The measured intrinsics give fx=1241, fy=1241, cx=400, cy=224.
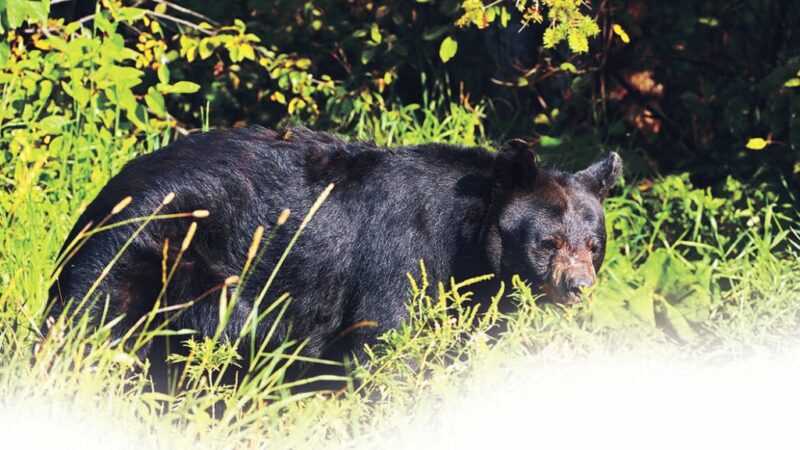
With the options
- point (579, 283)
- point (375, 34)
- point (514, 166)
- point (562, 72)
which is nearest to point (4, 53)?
point (375, 34)

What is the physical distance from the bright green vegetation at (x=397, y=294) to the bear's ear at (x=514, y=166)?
1.46ft

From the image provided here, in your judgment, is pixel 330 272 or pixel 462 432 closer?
pixel 462 432

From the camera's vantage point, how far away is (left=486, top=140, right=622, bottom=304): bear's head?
17.0 feet

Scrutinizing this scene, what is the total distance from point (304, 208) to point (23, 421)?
1822mm

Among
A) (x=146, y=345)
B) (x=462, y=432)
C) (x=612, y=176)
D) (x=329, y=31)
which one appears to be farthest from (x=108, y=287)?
(x=329, y=31)

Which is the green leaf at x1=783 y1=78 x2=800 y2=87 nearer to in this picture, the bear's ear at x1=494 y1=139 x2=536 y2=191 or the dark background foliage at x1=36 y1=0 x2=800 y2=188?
the dark background foliage at x1=36 y1=0 x2=800 y2=188

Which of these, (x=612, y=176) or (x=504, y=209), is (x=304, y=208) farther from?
(x=612, y=176)

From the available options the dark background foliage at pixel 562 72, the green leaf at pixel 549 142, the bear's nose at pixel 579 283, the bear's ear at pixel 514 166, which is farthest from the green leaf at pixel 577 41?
the green leaf at pixel 549 142

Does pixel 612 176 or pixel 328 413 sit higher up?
pixel 612 176

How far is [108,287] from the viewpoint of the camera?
4766 mm

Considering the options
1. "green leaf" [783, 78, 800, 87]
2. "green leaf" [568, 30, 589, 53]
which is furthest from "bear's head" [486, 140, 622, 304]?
"green leaf" [783, 78, 800, 87]

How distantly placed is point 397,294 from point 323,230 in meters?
0.44

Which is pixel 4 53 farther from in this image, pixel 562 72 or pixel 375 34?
pixel 562 72

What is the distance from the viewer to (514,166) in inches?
207
